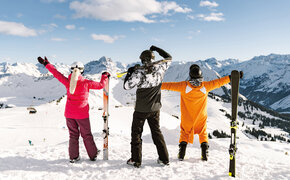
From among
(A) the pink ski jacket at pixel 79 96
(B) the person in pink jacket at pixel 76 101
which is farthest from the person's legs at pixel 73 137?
(A) the pink ski jacket at pixel 79 96

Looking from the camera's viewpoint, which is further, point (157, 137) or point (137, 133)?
point (157, 137)

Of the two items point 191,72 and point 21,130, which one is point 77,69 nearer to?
point 191,72

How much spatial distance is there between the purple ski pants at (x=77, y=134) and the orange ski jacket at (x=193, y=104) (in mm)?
2629

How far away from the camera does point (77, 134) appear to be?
6.16m

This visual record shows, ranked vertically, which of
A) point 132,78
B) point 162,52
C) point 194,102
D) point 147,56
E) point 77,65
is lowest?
point 194,102

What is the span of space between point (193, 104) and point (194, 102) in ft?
0.23

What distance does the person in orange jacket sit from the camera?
6.22m

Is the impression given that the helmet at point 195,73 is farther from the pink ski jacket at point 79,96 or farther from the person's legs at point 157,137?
the pink ski jacket at point 79,96

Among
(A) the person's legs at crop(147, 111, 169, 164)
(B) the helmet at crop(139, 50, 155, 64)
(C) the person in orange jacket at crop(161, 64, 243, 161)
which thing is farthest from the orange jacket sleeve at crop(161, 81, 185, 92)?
(B) the helmet at crop(139, 50, 155, 64)

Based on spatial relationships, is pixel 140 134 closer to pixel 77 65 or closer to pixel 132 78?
pixel 132 78

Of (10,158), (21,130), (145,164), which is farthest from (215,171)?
(21,130)

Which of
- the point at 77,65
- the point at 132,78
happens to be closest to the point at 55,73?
the point at 77,65

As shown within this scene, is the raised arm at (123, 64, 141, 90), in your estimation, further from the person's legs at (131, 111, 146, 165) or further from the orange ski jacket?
the orange ski jacket

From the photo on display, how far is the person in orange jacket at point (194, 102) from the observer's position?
6219 millimetres
